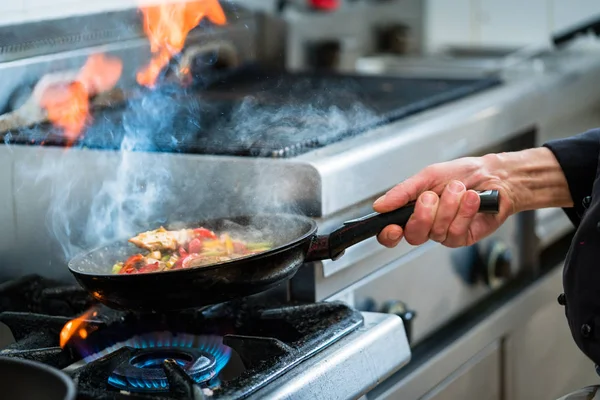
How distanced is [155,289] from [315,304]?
32cm

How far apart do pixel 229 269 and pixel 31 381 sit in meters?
0.30

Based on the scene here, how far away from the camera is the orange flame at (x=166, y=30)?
2.04 m

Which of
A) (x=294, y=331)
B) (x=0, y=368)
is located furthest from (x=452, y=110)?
(x=0, y=368)

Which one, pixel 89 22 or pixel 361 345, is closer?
pixel 361 345

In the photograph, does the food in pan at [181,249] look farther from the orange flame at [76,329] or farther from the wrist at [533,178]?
the wrist at [533,178]

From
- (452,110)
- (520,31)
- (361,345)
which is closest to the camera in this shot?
(361,345)

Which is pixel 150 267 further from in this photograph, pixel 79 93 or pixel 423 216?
pixel 79 93

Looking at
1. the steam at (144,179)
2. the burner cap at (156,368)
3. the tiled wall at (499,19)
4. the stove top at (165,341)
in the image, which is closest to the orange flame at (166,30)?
the steam at (144,179)

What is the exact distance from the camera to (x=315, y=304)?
143 centimetres

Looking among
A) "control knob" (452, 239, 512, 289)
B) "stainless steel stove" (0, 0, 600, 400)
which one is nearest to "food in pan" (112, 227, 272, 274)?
"stainless steel stove" (0, 0, 600, 400)

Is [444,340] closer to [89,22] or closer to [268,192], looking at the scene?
[268,192]

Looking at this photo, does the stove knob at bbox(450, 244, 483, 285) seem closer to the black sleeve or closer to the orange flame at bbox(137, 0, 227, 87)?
the black sleeve

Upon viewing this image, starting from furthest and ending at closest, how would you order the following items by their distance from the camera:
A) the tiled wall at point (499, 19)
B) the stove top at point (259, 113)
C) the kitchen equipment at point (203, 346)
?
the tiled wall at point (499, 19)
the stove top at point (259, 113)
the kitchen equipment at point (203, 346)

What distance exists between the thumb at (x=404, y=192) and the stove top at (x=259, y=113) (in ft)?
0.63
